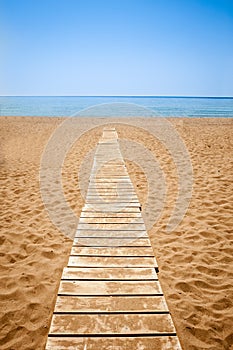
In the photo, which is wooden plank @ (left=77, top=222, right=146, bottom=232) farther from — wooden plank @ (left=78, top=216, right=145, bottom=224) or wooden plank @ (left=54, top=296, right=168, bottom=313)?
wooden plank @ (left=54, top=296, right=168, bottom=313)

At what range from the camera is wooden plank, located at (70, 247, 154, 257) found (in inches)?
119

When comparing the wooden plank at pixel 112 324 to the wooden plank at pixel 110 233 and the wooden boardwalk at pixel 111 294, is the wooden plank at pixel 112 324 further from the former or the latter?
the wooden plank at pixel 110 233

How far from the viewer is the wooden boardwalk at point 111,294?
188cm

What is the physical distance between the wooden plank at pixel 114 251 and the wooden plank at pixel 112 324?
97 cm

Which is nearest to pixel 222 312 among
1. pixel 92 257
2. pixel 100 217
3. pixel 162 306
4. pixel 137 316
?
pixel 162 306

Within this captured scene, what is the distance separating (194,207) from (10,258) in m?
4.01

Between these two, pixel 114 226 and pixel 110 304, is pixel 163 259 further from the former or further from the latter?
pixel 110 304

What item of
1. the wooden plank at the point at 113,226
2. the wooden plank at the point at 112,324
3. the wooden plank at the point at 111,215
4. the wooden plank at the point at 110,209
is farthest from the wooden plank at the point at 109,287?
the wooden plank at the point at 110,209

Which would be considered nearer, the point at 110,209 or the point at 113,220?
the point at 113,220

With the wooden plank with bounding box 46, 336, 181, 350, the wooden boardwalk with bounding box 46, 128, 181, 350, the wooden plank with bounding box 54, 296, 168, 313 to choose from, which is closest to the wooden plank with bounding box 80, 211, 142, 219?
the wooden boardwalk with bounding box 46, 128, 181, 350

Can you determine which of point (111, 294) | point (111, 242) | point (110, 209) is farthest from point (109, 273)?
point (110, 209)

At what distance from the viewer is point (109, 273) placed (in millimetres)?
2652

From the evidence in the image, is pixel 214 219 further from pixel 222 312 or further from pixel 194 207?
pixel 222 312

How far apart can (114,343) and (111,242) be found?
1499 millimetres
